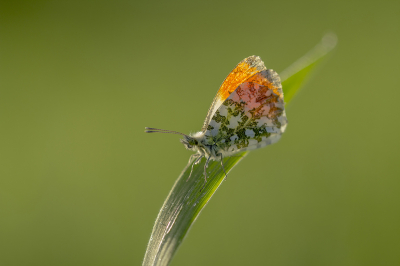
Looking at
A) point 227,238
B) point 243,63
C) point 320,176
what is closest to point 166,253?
point 243,63

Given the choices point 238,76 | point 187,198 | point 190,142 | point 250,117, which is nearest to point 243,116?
point 250,117

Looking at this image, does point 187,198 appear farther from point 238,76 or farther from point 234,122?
point 238,76

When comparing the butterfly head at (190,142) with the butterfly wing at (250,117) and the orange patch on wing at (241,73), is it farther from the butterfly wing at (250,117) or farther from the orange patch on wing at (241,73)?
the orange patch on wing at (241,73)

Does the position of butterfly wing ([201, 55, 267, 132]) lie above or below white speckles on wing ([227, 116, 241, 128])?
above

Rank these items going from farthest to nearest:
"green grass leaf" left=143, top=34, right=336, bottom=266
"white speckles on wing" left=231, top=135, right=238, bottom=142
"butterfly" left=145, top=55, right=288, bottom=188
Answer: "white speckles on wing" left=231, top=135, right=238, bottom=142
"butterfly" left=145, top=55, right=288, bottom=188
"green grass leaf" left=143, top=34, right=336, bottom=266

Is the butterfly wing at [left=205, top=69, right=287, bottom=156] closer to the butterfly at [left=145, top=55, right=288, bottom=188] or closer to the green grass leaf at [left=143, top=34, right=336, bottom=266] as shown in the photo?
the butterfly at [left=145, top=55, right=288, bottom=188]

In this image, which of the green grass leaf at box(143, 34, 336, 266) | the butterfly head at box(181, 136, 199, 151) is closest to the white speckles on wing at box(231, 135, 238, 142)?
the green grass leaf at box(143, 34, 336, 266)

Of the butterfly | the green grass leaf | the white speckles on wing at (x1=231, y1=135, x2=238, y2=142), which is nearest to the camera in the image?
the green grass leaf
